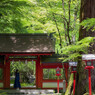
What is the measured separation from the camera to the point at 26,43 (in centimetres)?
1595

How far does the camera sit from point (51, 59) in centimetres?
1602

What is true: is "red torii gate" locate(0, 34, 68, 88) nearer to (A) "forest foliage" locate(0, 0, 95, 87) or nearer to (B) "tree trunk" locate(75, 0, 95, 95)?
(A) "forest foliage" locate(0, 0, 95, 87)

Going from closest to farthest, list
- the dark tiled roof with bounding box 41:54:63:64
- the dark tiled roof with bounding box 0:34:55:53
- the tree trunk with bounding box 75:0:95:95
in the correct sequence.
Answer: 1. the tree trunk with bounding box 75:0:95:95
2. the dark tiled roof with bounding box 0:34:55:53
3. the dark tiled roof with bounding box 41:54:63:64

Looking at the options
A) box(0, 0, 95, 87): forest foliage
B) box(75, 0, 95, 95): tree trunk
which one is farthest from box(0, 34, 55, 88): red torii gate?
box(75, 0, 95, 95): tree trunk

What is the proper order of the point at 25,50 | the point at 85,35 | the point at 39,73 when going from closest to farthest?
the point at 85,35 < the point at 25,50 < the point at 39,73

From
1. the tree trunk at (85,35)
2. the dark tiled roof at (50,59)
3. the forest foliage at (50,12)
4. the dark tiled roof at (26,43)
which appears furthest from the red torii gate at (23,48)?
the tree trunk at (85,35)

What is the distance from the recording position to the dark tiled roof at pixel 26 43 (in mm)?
14711

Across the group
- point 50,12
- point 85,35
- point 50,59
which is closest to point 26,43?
point 50,59

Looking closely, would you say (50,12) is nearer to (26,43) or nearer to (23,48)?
(23,48)

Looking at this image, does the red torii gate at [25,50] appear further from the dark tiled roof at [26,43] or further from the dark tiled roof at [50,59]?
the dark tiled roof at [50,59]

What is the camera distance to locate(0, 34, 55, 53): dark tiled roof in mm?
14711

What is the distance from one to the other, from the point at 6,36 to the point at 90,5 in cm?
918

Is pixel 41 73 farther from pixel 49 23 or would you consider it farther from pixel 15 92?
pixel 49 23

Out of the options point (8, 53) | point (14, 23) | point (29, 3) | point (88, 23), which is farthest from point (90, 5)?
point (14, 23)
